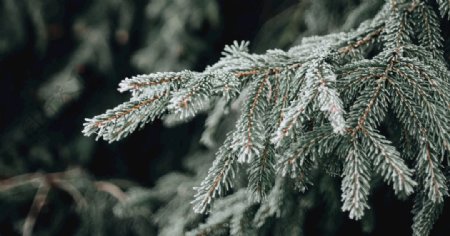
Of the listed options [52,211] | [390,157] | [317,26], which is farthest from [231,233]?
[52,211]

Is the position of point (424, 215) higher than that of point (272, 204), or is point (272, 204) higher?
point (272, 204)

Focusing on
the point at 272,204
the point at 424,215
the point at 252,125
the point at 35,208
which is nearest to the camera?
the point at 252,125

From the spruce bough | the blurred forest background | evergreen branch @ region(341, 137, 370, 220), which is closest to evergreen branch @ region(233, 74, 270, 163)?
the spruce bough

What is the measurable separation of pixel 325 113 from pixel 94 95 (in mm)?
2329

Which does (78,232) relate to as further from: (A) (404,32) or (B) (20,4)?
(A) (404,32)

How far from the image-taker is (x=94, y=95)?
309cm

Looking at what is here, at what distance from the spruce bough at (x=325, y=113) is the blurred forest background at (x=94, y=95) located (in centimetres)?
119

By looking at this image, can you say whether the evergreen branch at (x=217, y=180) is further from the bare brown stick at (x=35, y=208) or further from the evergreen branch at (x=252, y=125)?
the bare brown stick at (x=35, y=208)

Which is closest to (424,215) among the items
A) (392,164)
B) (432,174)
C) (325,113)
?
(432,174)

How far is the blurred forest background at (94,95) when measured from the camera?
8.70ft

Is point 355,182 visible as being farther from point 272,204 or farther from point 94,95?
point 94,95

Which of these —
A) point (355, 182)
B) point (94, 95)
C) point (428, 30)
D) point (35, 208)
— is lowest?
point (355, 182)

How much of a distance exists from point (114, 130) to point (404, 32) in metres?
0.78

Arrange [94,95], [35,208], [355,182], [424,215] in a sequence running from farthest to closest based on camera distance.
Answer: [94,95] → [35,208] → [424,215] → [355,182]
